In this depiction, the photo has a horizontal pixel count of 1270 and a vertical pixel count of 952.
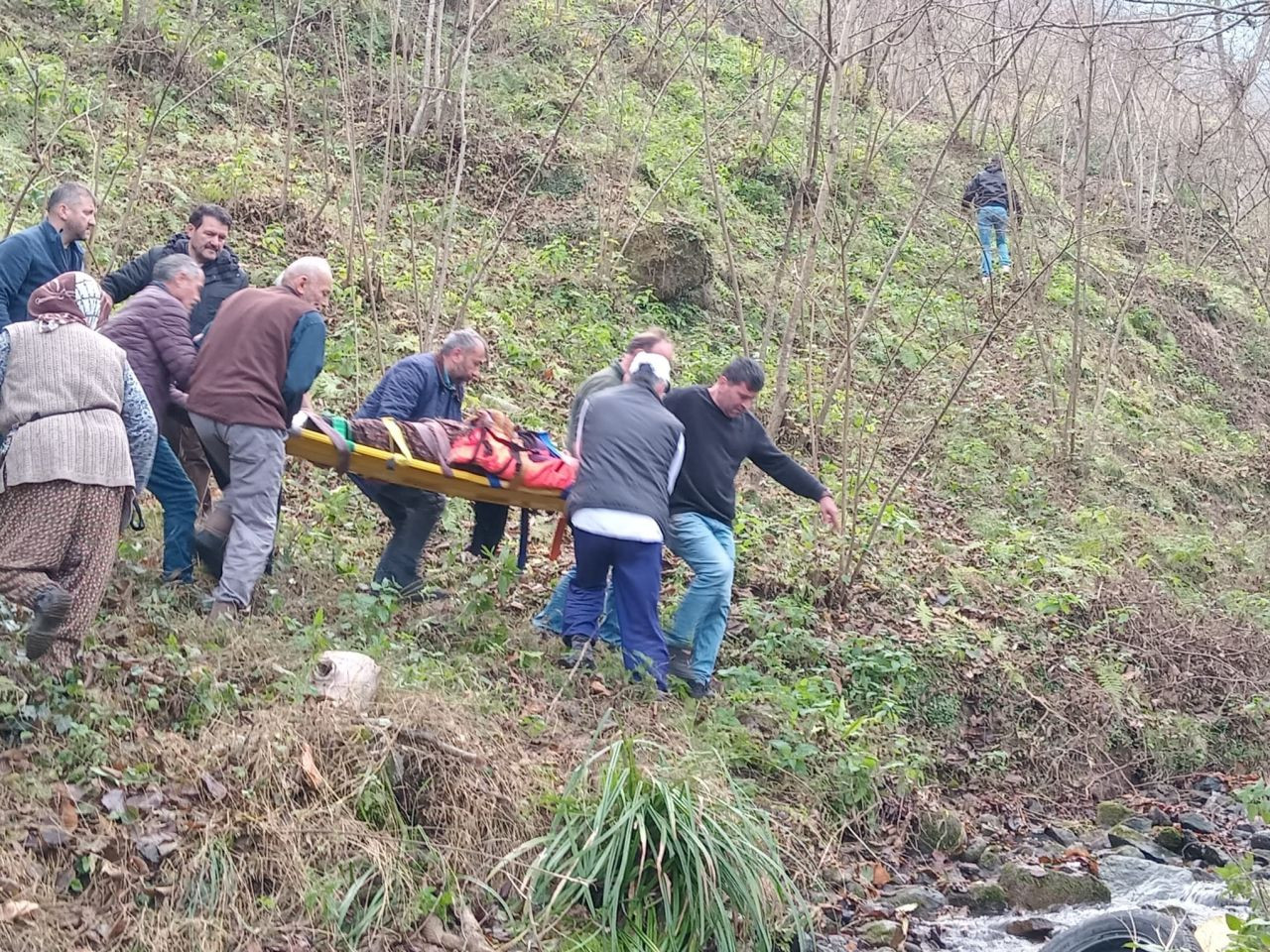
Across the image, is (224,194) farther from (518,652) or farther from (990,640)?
(990,640)

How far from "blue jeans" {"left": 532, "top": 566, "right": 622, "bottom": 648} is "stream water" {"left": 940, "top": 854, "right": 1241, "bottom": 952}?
8.00 feet

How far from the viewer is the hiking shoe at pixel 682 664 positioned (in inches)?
288

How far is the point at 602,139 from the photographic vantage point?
16344 millimetres

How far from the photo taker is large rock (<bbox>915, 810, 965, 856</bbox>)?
23.0ft

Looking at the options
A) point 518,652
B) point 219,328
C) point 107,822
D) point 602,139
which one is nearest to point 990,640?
point 518,652

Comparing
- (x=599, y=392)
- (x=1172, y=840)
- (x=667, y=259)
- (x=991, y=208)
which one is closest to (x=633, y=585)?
(x=599, y=392)

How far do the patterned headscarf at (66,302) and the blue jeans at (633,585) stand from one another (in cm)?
270

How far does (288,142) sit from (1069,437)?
867cm

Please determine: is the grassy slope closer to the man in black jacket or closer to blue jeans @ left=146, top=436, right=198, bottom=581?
blue jeans @ left=146, top=436, right=198, bottom=581

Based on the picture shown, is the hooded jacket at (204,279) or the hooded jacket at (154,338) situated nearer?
the hooded jacket at (154,338)

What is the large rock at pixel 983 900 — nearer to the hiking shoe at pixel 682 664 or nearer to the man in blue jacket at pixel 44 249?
the hiking shoe at pixel 682 664

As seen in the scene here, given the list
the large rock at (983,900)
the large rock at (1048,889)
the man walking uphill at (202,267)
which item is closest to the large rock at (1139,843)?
the large rock at (1048,889)

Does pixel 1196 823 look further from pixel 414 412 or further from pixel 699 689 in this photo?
pixel 414 412

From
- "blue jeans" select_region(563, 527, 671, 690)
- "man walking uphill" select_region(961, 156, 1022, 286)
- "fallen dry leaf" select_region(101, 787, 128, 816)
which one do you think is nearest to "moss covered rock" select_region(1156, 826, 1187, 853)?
"blue jeans" select_region(563, 527, 671, 690)
